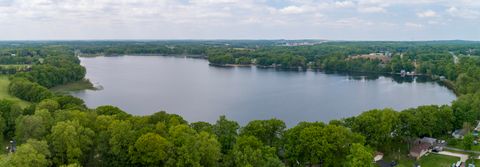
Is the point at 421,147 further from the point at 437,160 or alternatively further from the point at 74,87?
the point at 74,87

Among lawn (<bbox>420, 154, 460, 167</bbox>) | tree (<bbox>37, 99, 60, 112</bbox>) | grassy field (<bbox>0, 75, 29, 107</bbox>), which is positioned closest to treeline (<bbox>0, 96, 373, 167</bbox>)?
tree (<bbox>37, 99, 60, 112</bbox>)

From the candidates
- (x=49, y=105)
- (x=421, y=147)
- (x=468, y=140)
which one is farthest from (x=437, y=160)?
(x=49, y=105)

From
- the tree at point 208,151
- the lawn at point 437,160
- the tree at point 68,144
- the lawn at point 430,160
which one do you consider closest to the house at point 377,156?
the lawn at point 430,160

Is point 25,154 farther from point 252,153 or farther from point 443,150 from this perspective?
point 443,150

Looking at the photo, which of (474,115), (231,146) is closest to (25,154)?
(231,146)

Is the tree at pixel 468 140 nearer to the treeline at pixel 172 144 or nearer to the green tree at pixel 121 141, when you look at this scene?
the treeline at pixel 172 144

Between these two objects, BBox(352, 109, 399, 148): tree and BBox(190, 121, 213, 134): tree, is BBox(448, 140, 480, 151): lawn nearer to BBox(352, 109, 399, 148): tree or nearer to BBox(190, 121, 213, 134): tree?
BBox(352, 109, 399, 148): tree

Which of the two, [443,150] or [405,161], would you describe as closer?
[405,161]
